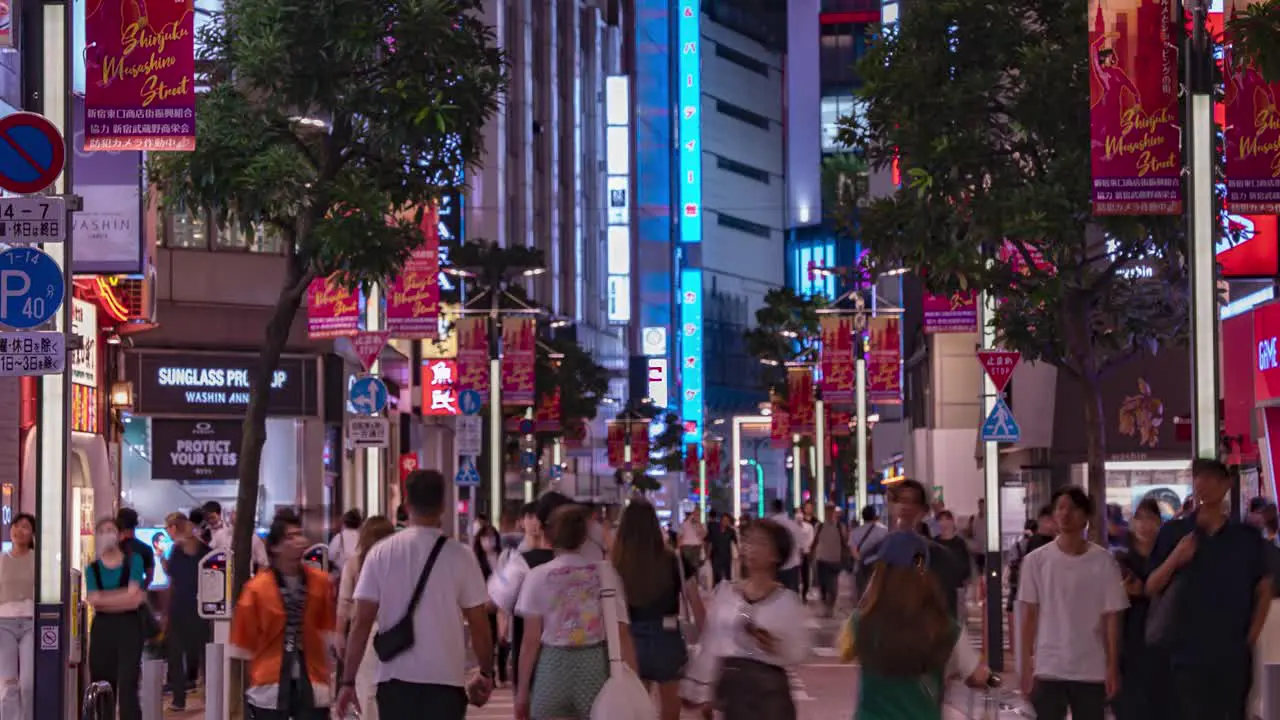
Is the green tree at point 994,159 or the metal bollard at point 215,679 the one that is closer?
the metal bollard at point 215,679

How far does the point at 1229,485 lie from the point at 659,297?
409 feet

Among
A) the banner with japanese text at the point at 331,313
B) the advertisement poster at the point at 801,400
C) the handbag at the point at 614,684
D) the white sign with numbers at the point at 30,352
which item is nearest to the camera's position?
the handbag at the point at 614,684

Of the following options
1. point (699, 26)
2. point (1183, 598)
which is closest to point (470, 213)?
point (1183, 598)

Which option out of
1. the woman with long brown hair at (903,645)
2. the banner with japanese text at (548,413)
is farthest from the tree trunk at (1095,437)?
the banner with japanese text at (548,413)

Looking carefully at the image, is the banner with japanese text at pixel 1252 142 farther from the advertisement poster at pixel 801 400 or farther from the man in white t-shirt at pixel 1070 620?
the advertisement poster at pixel 801 400

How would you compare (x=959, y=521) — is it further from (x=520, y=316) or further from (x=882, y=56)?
(x=882, y=56)

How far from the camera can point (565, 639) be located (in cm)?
1091

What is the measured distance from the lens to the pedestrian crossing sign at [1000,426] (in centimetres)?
2372

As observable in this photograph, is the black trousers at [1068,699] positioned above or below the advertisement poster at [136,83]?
below

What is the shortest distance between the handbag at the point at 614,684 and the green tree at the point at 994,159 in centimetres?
1066

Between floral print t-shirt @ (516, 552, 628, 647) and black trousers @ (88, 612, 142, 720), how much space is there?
6583 millimetres

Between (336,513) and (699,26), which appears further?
(699,26)

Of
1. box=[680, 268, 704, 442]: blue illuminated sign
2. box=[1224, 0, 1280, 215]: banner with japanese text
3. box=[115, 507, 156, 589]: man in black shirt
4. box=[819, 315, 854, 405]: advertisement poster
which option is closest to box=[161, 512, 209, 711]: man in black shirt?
box=[115, 507, 156, 589]: man in black shirt

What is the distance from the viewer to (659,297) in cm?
13512
